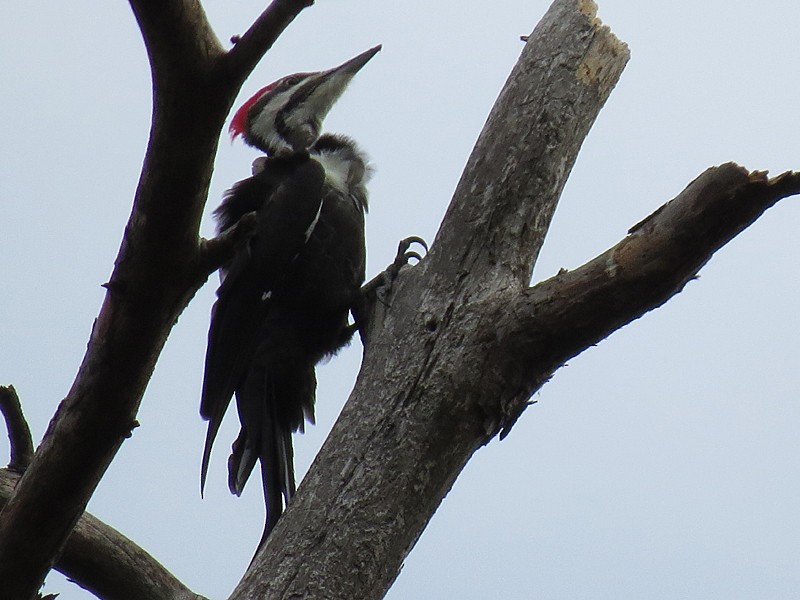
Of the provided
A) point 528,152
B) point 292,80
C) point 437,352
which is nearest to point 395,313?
point 437,352

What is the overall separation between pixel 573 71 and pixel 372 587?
1.27 meters

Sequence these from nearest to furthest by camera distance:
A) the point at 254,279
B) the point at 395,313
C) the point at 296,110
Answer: the point at 395,313 → the point at 254,279 → the point at 296,110

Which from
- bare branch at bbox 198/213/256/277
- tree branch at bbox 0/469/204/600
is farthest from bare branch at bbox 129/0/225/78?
tree branch at bbox 0/469/204/600

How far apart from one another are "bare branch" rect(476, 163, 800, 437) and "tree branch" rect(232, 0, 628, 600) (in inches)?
3.9

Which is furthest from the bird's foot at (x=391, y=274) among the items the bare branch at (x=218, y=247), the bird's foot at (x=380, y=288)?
the bare branch at (x=218, y=247)

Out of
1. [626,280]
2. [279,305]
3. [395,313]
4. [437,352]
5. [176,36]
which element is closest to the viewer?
[176,36]

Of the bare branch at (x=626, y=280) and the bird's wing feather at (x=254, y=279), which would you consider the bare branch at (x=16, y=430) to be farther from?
the bare branch at (x=626, y=280)

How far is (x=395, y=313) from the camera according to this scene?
216 cm

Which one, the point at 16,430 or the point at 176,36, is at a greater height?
the point at 176,36

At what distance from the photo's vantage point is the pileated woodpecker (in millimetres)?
2664

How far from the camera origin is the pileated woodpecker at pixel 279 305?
2.66 meters

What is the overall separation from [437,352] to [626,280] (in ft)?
1.39

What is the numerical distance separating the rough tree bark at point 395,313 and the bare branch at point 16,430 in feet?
0.23

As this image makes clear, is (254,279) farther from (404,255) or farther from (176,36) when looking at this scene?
(176,36)
